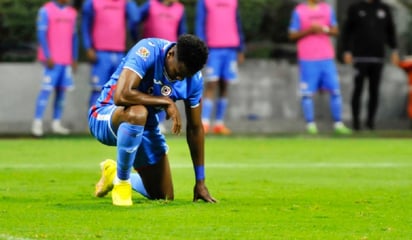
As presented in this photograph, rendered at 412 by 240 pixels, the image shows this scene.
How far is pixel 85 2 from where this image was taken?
878 inches

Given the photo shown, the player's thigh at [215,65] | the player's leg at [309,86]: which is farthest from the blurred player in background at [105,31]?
the player's leg at [309,86]

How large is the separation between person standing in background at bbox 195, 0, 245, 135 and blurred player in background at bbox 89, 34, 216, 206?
10.8 meters

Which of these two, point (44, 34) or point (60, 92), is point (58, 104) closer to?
point (60, 92)

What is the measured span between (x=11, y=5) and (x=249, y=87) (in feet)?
15.1

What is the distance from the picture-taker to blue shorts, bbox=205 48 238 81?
2169cm

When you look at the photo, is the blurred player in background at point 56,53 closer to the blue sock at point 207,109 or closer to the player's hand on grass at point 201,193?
the blue sock at point 207,109

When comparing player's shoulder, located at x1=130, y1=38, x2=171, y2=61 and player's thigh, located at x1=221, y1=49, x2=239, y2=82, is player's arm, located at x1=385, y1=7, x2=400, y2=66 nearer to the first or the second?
player's thigh, located at x1=221, y1=49, x2=239, y2=82

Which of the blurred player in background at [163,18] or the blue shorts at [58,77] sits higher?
the blurred player in background at [163,18]

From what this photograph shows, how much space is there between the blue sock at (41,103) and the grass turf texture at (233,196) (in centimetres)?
195

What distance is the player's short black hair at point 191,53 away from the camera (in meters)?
9.64

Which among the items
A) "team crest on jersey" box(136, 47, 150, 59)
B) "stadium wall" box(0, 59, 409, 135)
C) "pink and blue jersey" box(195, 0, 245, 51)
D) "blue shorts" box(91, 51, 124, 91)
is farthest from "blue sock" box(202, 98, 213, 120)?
"team crest on jersey" box(136, 47, 150, 59)

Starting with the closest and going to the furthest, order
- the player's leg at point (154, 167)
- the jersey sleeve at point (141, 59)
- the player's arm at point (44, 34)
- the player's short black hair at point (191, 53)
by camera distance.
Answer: the player's short black hair at point (191, 53)
the jersey sleeve at point (141, 59)
the player's leg at point (154, 167)
the player's arm at point (44, 34)

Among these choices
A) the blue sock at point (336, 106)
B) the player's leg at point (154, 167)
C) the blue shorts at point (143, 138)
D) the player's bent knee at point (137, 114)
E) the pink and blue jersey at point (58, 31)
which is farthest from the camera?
the blue sock at point (336, 106)

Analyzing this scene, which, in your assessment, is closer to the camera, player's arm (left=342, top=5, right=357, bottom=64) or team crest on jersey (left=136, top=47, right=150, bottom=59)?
team crest on jersey (left=136, top=47, right=150, bottom=59)
